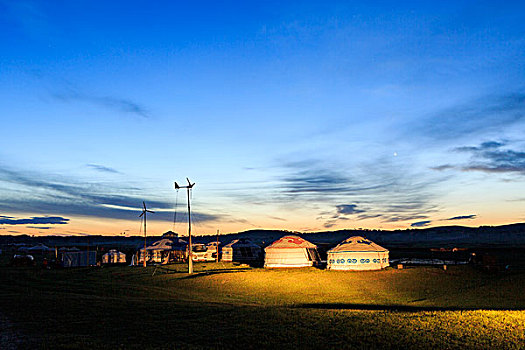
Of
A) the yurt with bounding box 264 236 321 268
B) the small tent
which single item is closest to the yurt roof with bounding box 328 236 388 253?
the yurt with bounding box 264 236 321 268

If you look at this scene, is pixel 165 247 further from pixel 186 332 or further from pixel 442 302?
pixel 186 332

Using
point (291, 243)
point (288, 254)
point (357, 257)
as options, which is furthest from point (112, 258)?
point (357, 257)

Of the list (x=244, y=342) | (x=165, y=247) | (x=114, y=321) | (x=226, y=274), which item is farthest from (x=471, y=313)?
(x=165, y=247)

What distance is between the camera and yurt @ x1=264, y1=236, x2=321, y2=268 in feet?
179

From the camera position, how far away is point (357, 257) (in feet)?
162

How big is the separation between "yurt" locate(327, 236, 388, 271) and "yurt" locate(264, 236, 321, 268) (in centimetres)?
576

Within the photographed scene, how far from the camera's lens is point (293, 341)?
14289mm

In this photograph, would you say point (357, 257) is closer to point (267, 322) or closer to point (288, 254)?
point (288, 254)

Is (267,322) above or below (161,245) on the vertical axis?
below

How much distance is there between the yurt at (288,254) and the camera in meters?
54.5

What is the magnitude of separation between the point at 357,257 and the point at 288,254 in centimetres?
934

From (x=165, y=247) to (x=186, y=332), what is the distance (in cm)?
6335

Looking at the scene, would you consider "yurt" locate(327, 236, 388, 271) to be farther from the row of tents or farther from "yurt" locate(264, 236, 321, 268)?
"yurt" locate(264, 236, 321, 268)

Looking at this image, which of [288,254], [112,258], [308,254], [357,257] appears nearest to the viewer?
[357,257]
